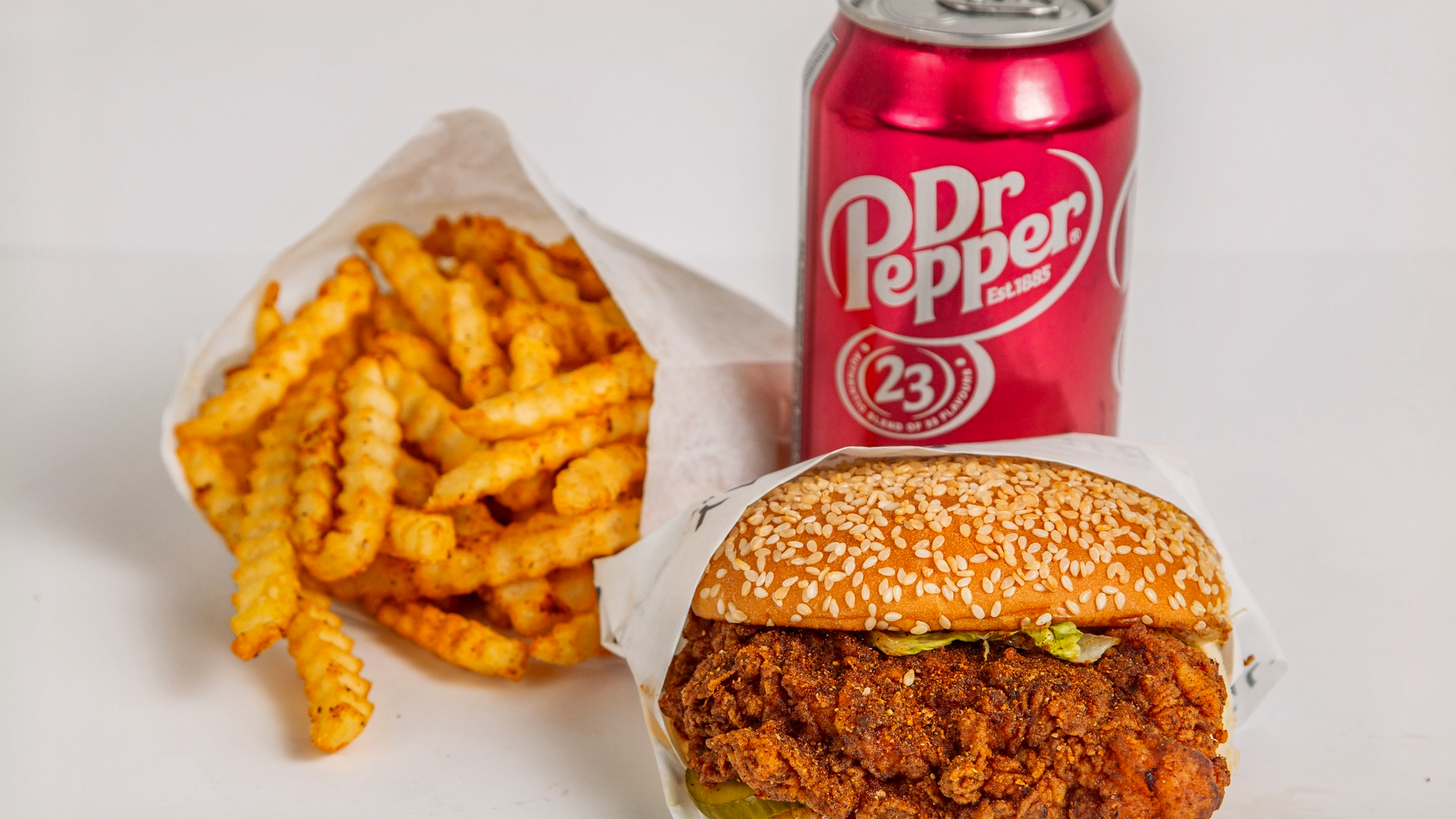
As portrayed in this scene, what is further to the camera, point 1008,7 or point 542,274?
point 542,274

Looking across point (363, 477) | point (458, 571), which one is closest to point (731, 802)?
point (458, 571)

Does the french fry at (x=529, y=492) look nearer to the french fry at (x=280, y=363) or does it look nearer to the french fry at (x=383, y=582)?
the french fry at (x=383, y=582)

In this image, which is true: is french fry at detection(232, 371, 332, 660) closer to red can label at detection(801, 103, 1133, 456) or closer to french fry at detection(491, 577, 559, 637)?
french fry at detection(491, 577, 559, 637)

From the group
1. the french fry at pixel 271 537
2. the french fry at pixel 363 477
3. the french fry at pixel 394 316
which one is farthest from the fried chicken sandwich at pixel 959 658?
the french fry at pixel 394 316

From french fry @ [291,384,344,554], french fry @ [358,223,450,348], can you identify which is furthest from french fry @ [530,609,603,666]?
french fry @ [358,223,450,348]

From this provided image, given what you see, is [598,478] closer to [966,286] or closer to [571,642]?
[571,642]

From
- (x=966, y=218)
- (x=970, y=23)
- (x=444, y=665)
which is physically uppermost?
(x=970, y=23)

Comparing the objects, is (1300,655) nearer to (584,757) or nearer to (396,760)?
(584,757)
